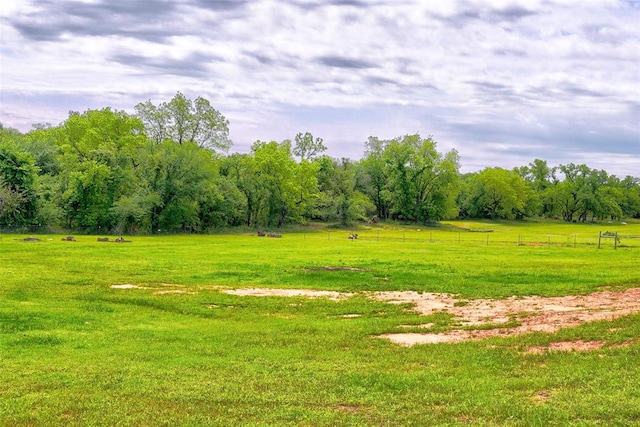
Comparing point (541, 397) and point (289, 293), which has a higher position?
point (541, 397)

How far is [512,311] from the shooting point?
2136 centimetres

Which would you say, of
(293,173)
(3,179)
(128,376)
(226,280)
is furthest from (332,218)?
(128,376)

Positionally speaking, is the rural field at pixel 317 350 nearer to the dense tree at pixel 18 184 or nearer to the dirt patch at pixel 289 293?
the dirt patch at pixel 289 293

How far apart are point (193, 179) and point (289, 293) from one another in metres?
62.2

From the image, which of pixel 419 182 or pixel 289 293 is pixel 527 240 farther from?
pixel 289 293

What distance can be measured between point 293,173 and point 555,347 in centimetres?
9145

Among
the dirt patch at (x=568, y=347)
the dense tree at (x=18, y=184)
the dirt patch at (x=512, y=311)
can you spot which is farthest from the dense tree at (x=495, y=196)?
the dirt patch at (x=568, y=347)

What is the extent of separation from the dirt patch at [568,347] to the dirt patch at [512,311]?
160 cm

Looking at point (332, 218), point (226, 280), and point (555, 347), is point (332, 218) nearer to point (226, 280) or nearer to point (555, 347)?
point (226, 280)

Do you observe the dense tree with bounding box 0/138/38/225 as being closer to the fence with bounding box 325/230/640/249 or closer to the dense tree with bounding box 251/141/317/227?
the dense tree with bounding box 251/141/317/227

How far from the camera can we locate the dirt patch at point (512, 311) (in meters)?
17.2

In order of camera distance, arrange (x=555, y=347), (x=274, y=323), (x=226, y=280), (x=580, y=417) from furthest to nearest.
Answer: (x=226, y=280), (x=274, y=323), (x=555, y=347), (x=580, y=417)

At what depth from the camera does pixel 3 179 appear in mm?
71812

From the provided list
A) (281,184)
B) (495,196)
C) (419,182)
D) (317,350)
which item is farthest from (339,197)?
(317,350)
